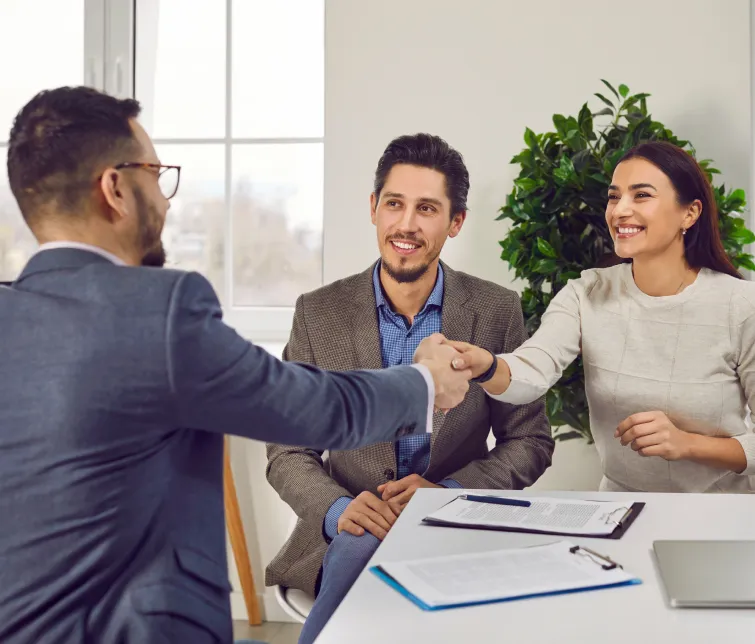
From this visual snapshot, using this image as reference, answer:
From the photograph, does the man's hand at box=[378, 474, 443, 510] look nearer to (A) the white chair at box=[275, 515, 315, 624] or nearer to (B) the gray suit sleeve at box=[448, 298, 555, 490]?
(B) the gray suit sleeve at box=[448, 298, 555, 490]

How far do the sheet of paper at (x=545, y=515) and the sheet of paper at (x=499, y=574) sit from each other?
5.1 inches

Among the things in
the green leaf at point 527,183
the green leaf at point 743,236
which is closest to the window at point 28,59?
the green leaf at point 527,183

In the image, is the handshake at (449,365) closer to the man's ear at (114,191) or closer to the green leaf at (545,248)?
the man's ear at (114,191)

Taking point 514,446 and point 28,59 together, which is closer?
point 514,446

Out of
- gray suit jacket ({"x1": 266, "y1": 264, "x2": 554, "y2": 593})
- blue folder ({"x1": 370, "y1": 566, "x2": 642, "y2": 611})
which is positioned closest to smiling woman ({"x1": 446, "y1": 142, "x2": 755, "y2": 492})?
gray suit jacket ({"x1": 266, "y1": 264, "x2": 554, "y2": 593})

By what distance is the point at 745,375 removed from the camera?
210 cm

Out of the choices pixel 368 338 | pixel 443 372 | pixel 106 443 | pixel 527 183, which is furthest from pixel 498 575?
pixel 527 183

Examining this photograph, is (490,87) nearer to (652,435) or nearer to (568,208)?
(568,208)

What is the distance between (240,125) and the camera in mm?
3957

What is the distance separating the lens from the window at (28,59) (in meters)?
3.93

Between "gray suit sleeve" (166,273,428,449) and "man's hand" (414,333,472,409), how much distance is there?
41 cm

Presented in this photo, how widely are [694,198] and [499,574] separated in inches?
51.4

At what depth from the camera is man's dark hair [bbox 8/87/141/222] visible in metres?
1.19

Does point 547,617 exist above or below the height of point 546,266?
below
